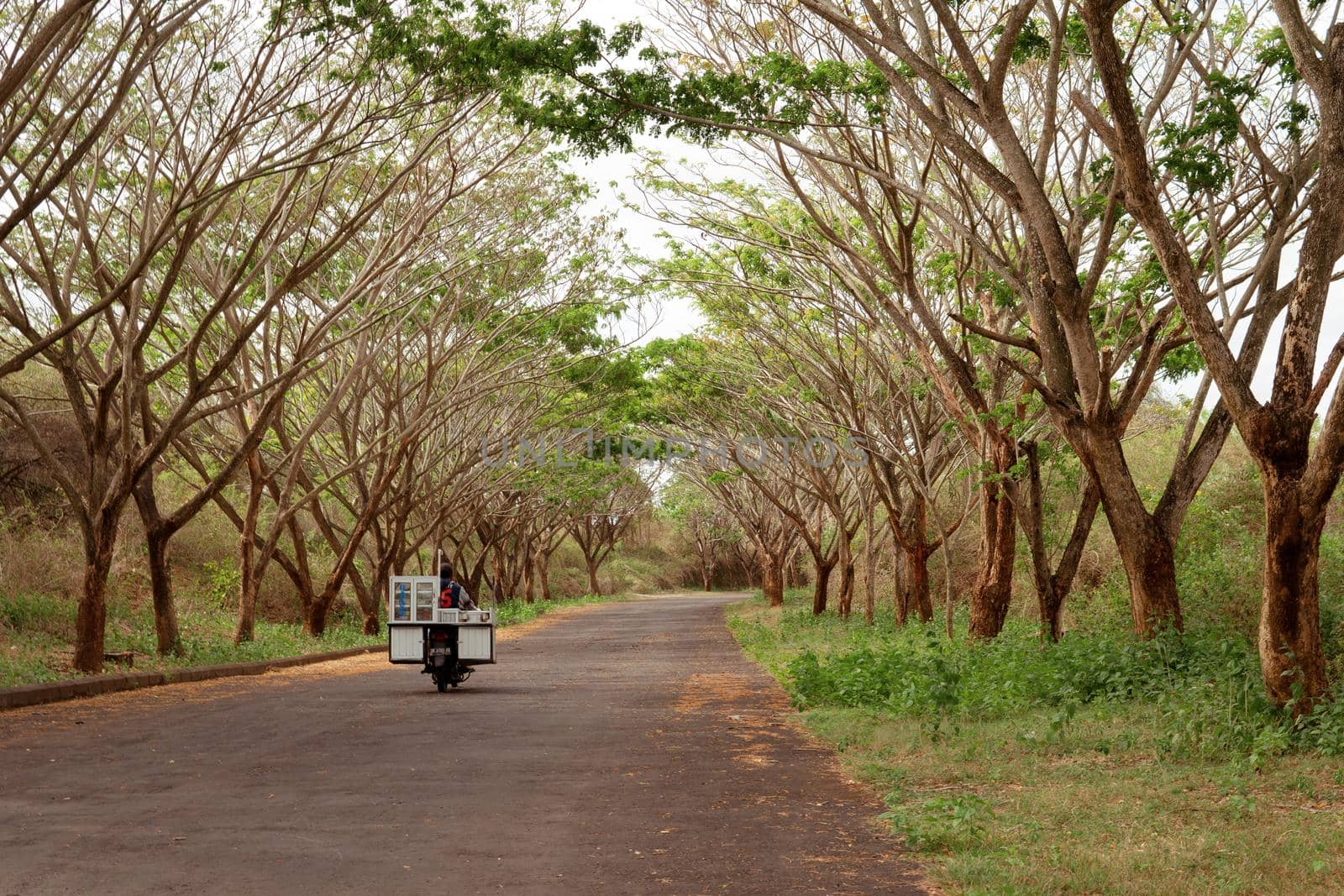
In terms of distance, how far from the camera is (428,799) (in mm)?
7539

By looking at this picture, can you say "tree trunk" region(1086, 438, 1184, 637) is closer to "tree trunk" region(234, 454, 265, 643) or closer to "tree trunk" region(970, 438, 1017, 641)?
"tree trunk" region(970, 438, 1017, 641)

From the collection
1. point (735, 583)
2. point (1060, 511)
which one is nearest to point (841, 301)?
point (1060, 511)

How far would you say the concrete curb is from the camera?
12531 mm

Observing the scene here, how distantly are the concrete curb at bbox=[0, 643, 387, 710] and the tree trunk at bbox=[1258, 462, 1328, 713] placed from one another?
11.2 metres

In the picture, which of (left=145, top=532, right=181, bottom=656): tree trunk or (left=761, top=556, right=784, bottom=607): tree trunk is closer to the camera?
(left=145, top=532, right=181, bottom=656): tree trunk

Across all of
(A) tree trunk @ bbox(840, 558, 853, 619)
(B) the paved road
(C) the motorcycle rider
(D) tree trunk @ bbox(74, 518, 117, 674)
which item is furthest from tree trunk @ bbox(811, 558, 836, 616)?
(D) tree trunk @ bbox(74, 518, 117, 674)

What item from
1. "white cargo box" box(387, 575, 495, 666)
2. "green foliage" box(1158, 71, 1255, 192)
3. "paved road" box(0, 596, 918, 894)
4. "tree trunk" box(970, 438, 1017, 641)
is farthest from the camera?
"tree trunk" box(970, 438, 1017, 641)

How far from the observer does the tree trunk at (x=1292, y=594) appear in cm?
816

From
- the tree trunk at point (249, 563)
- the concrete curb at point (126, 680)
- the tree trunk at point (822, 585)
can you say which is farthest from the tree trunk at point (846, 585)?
the tree trunk at point (249, 563)

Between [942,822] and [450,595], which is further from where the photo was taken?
[450,595]

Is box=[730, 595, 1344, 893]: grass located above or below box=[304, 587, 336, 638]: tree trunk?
below

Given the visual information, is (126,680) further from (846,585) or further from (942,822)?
(846,585)

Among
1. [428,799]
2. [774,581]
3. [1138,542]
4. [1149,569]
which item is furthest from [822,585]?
[428,799]

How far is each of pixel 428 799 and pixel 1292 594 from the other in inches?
226
